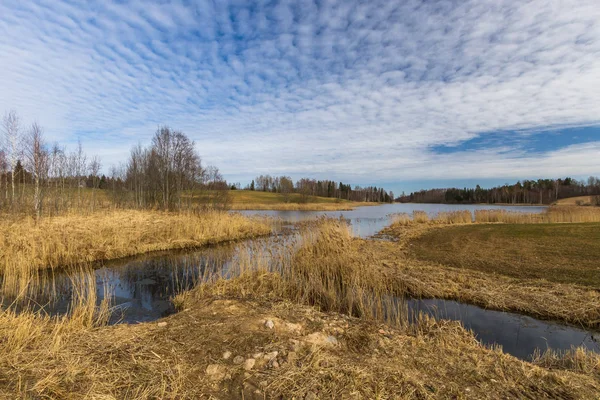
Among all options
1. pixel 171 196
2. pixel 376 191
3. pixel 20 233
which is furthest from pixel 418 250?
pixel 376 191

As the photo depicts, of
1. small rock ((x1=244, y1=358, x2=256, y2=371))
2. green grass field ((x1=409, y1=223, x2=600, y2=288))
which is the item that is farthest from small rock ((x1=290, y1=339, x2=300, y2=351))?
green grass field ((x1=409, y1=223, x2=600, y2=288))

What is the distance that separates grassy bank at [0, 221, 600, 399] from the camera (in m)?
2.65

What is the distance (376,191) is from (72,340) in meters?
133

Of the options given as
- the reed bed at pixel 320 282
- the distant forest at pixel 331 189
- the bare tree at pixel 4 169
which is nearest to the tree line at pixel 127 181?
the bare tree at pixel 4 169

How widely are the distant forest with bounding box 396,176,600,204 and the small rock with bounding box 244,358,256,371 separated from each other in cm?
9208

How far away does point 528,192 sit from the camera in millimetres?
81688

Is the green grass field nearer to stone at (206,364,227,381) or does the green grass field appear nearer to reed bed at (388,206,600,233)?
reed bed at (388,206,600,233)

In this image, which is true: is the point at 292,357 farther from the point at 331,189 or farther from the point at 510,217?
the point at 331,189

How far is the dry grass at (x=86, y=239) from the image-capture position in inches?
354

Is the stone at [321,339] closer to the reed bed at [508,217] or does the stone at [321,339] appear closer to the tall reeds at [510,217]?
the reed bed at [508,217]

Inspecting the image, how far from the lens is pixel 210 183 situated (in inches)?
1230

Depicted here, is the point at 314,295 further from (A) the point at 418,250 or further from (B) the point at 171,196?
(B) the point at 171,196

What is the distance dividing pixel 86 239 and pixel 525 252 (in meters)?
17.2

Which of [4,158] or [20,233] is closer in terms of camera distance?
[20,233]
